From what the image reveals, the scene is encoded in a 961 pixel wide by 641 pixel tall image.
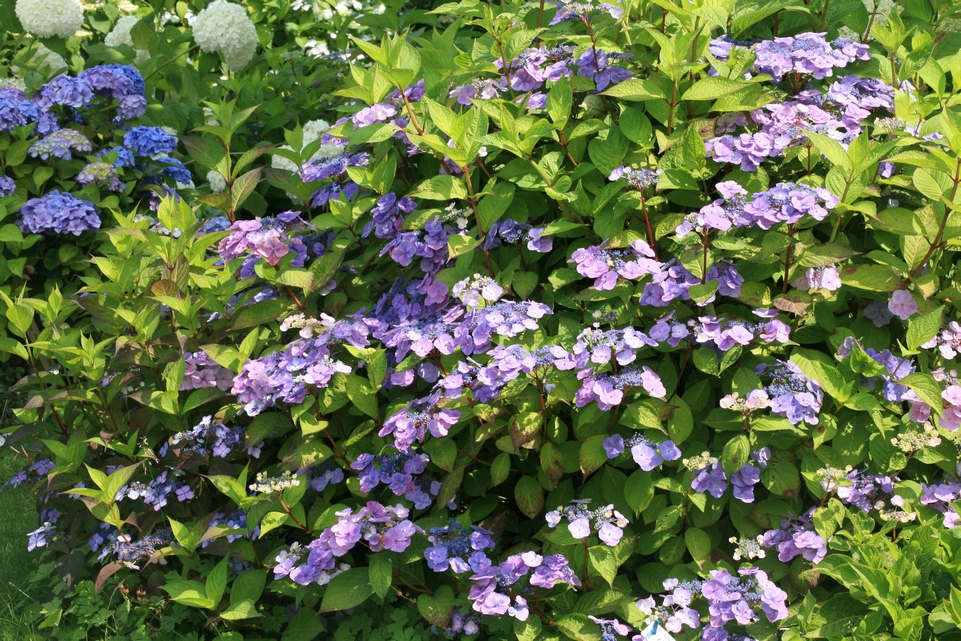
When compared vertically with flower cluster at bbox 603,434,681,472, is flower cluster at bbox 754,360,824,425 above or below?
above

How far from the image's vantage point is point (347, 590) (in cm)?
244

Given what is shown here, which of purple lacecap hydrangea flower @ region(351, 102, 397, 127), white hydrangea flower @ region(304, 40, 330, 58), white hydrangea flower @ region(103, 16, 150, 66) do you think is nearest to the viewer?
purple lacecap hydrangea flower @ region(351, 102, 397, 127)

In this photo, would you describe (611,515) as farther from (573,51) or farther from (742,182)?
(573,51)

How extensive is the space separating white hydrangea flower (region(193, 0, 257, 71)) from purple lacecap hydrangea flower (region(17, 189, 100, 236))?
1.19 m

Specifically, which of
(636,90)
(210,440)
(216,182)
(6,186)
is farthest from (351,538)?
(6,186)

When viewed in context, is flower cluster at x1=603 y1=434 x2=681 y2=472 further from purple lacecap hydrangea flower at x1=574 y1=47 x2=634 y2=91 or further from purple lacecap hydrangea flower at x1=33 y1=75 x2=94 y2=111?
purple lacecap hydrangea flower at x1=33 y1=75 x2=94 y2=111

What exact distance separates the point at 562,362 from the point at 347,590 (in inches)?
33.0

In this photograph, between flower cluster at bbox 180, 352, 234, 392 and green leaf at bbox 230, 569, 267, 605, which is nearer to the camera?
green leaf at bbox 230, 569, 267, 605

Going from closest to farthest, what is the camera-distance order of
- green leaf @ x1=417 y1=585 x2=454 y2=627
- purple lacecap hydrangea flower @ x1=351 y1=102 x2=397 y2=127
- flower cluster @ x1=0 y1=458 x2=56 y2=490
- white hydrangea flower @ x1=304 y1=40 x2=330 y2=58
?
green leaf @ x1=417 y1=585 x2=454 y2=627 < purple lacecap hydrangea flower @ x1=351 y1=102 x2=397 y2=127 < flower cluster @ x1=0 y1=458 x2=56 y2=490 < white hydrangea flower @ x1=304 y1=40 x2=330 y2=58

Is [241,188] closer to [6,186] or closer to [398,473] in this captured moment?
[398,473]

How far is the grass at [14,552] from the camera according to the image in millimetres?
2871

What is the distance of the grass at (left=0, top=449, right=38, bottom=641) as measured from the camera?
2871mm

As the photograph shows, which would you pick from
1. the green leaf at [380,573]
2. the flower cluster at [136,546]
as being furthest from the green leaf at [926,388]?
→ the flower cluster at [136,546]

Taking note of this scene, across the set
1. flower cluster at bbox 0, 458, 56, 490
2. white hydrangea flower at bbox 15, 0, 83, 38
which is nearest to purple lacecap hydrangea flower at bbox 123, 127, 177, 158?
white hydrangea flower at bbox 15, 0, 83, 38
